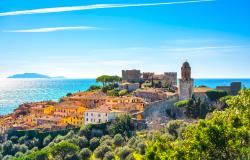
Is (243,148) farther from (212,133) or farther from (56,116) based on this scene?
(56,116)

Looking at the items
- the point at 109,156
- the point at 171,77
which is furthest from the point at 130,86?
the point at 109,156

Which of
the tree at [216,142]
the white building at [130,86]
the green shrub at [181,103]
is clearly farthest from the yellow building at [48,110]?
the tree at [216,142]

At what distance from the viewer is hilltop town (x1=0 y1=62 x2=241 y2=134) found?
48438 mm

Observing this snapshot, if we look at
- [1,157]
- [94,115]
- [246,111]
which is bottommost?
[1,157]

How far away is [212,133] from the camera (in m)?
17.0

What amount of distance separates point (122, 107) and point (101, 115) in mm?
3464

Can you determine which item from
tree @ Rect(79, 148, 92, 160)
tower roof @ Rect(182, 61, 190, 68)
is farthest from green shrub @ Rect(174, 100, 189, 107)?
tree @ Rect(79, 148, 92, 160)

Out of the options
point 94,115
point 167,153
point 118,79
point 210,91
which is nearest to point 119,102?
point 94,115

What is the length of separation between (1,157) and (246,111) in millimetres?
30954

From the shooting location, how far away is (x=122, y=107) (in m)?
50.8

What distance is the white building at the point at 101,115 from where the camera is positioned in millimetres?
47219

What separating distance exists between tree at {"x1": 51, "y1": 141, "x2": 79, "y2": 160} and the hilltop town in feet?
25.0

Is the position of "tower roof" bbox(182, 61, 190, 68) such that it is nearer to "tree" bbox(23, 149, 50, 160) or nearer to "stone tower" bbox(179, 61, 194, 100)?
"stone tower" bbox(179, 61, 194, 100)

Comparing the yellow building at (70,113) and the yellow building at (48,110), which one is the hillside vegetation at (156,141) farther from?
the yellow building at (48,110)
